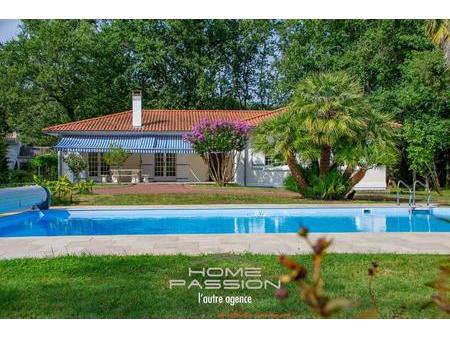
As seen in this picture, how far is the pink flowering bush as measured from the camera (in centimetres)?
2189

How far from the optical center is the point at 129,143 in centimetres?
2406

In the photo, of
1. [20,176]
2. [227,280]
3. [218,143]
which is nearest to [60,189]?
[20,176]

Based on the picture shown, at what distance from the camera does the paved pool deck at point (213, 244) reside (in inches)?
336

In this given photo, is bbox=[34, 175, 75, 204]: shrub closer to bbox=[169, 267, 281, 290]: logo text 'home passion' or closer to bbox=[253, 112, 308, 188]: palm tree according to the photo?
bbox=[253, 112, 308, 188]: palm tree

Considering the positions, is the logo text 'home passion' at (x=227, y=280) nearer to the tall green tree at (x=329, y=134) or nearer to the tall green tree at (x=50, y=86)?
the tall green tree at (x=329, y=134)

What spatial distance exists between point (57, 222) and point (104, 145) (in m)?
10.2

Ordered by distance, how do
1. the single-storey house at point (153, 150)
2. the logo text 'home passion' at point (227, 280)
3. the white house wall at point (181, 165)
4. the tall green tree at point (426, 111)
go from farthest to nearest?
1. the white house wall at point (181, 165)
2. the single-storey house at point (153, 150)
3. the tall green tree at point (426, 111)
4. the logo text 'home passion' at point (227, 280)

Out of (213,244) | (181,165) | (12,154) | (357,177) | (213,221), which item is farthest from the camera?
(181,165)

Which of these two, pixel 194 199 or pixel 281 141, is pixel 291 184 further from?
pixel 194 199

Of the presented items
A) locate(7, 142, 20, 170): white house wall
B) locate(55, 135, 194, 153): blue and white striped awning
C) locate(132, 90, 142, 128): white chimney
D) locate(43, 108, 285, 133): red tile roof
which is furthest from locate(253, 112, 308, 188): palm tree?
locate(7, 142, 20, 170): white house wall

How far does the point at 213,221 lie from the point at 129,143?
11042 millimetres

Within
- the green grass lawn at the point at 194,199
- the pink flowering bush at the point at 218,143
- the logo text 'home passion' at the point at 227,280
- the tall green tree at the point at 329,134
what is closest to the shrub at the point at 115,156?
the pink flowering bush at the point at 218,143
